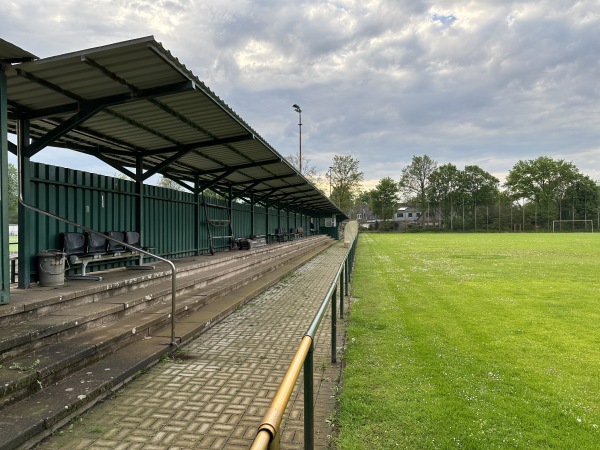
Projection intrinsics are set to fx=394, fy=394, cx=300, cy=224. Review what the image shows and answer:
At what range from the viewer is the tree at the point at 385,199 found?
81188mm

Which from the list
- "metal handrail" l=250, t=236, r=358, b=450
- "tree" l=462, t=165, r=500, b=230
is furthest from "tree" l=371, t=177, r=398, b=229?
"metal handrail" l=250, t=236, r=358, b=450

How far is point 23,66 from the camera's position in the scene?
15.9 feet

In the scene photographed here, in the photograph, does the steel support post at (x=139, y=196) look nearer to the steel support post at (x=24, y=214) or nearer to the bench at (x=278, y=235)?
the steel support post at (x=24, y=214)

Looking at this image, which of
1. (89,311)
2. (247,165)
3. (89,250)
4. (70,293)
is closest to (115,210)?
(89,250)

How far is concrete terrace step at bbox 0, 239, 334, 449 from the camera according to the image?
119 inches

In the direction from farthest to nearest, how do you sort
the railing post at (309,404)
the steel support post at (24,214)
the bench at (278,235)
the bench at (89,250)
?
the bench at (278,235), the bench at (89,250), the steel support post at (24,214), the railing post at (309,404)

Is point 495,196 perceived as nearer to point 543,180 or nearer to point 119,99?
point 543,180

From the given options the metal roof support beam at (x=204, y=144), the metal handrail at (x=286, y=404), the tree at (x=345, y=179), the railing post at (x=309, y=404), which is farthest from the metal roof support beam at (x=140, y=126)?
the tree at (x=345, y=179)

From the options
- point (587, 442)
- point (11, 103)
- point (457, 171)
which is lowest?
point (587, 442)

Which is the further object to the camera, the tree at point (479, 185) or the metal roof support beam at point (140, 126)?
the tree at point (479, 185)

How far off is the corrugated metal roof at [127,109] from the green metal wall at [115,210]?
788 millimetres

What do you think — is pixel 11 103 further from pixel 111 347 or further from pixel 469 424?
pixel 469 424

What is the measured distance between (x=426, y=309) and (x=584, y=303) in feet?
10.9

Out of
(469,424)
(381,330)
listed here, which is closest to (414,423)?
(469,424)
